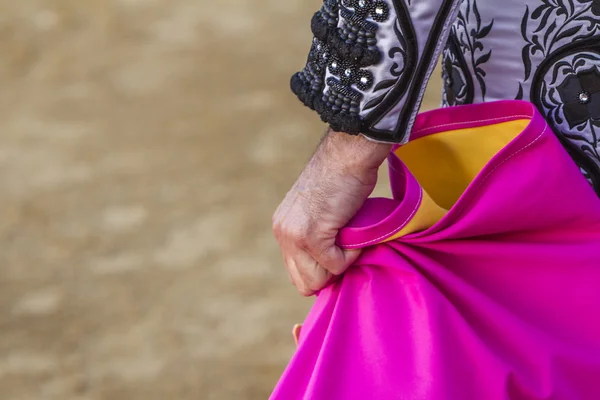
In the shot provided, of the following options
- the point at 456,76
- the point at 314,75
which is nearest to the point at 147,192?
the point at 456,76

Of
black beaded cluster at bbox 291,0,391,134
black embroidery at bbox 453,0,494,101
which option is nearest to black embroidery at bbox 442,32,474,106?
black embroidery at bbox 453,0,494,101

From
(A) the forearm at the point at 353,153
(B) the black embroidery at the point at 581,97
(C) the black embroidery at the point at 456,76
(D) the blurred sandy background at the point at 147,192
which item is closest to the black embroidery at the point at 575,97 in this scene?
(B) the black embroidery at the point at 581,97

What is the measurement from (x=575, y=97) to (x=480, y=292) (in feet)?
0.87

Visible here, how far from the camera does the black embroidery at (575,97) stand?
0.99 m

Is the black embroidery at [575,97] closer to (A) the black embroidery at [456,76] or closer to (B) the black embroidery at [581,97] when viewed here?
(B) the black embroidery at [581,97]

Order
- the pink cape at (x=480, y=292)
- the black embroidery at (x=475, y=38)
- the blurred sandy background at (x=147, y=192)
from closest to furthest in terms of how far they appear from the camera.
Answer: the pink cape at (x=480, y=292), the black embroidery at (x=475, y=38), the blurred sandy background at (x=147, y=192)

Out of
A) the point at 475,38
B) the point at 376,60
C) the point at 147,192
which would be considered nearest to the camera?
the point at 376,60

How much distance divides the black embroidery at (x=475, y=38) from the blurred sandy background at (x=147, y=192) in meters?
1.36

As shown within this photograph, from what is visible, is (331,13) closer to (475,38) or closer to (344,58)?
(344,58)

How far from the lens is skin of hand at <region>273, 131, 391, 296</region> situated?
983mm

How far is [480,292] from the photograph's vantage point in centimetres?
96

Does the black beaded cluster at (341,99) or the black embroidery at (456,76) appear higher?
the black beaded cluster at (341,99)

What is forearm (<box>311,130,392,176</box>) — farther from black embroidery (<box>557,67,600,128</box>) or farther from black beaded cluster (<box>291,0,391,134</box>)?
black embroidery (<box>557,67,600,128</box>)

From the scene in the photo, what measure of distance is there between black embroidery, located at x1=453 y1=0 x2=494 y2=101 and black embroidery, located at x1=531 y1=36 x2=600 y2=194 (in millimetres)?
84
